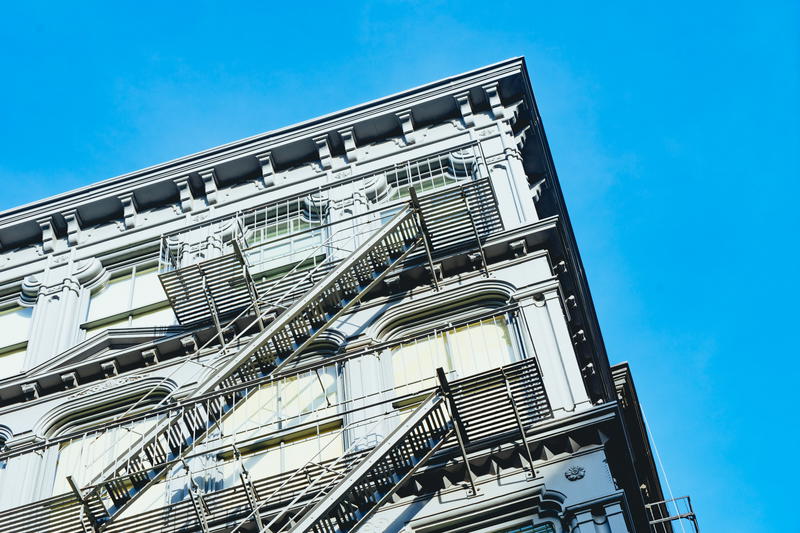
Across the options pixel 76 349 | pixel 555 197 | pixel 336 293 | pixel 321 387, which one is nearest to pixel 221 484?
pixel 321 387

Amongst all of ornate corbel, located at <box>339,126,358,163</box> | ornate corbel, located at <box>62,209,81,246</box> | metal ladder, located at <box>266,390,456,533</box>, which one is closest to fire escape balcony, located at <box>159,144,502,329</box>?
ornate corbel, located at <box>339,126,358,163</box>

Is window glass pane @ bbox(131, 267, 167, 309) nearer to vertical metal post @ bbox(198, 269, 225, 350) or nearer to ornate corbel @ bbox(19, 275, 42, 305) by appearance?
ornate corbel @ bbox(19, 275, 42, 305)

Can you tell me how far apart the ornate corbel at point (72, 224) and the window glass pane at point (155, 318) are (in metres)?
3.62

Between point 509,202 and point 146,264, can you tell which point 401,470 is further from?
point 146,264

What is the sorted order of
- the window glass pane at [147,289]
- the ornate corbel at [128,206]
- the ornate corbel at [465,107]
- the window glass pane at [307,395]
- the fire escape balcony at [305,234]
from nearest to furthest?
the window glass pane at [307,395] → the fire escape balcony at [305,234] → the window glass pane at [147,289] → the ornate corbel at [465,107] → the ornate corbel at [128,206]

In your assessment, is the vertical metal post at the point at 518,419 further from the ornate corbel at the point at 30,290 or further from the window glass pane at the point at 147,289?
the ornate corbel at the point at 30,290

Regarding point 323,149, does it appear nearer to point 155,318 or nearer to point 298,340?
point 155,318

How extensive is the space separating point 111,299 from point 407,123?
24.1 feet

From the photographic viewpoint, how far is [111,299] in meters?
23.2

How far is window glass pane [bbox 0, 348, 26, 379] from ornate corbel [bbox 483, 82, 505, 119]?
11040mm

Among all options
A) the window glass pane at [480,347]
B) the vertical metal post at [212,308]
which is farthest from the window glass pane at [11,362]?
the window glass pane at [480,347]

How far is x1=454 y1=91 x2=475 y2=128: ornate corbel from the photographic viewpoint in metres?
24.6

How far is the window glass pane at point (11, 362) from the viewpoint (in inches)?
873

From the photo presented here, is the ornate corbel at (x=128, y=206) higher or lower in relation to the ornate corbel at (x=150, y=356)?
higher
